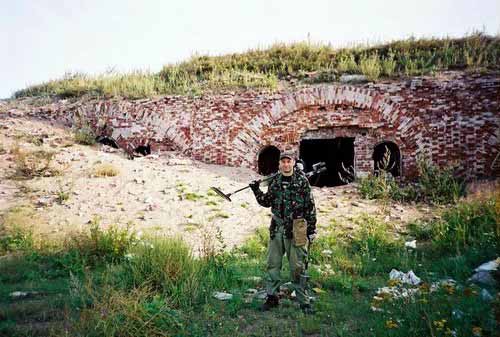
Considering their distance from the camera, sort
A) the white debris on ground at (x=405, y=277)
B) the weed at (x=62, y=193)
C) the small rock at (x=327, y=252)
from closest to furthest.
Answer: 1. the white debris on ground at (x=405, y=277)
2. the small rock at (x=327, y=252)
3. the weed at (x=62, y=193)

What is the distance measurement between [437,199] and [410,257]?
292 cm

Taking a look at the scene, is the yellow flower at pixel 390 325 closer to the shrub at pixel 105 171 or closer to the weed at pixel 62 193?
the weed at pixel 62 193

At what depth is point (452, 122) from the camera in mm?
8961

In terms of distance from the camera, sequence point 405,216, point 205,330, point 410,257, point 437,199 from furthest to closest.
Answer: point 437,199 < point 405,216 < point 410,257 < point 205,330

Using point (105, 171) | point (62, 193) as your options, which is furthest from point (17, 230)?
point (105, 171)

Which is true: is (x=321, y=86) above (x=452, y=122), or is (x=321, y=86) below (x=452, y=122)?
above

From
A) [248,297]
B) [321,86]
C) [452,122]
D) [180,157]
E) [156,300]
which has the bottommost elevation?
[248,297]

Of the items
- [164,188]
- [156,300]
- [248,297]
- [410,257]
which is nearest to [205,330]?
[156,300]

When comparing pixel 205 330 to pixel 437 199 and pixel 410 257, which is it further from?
pixel 437 199

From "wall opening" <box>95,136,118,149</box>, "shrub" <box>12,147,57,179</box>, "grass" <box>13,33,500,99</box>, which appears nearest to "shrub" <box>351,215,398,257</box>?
"grass" <box>13,33,500,99</box>

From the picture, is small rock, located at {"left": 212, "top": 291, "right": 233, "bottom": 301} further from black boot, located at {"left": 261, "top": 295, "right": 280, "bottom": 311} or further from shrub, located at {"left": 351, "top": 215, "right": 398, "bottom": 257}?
shrub, located at {"left": 351, "top": 215, "right": 398, "bottom": 257}

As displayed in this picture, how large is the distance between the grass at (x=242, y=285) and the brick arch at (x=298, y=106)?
3991mm

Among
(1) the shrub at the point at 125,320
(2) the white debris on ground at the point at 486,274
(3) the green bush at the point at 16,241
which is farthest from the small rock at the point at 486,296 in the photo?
(3) the green bush at the point at 16,241

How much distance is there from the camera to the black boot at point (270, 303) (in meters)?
4.02
